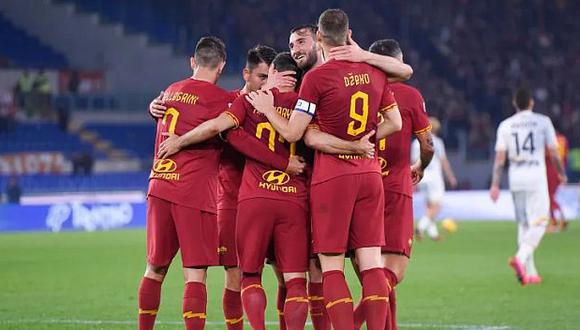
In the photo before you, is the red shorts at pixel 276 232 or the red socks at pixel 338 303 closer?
the red socks at pixel 338 303

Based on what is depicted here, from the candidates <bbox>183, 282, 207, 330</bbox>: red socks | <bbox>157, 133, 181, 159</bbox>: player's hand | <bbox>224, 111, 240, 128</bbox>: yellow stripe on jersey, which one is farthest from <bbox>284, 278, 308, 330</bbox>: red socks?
<bbox>157, 133, 181, 159</bbox>: player's hand

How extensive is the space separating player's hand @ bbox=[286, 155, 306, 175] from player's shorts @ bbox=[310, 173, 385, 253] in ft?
0.73

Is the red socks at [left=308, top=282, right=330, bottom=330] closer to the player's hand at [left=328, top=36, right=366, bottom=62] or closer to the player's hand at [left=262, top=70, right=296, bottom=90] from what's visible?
the player's hand at [left=262, top=70, right=296, bottom=90]

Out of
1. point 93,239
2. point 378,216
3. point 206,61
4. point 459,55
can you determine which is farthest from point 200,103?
point 459,55

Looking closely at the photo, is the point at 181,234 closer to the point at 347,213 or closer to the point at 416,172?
the point at 347,213

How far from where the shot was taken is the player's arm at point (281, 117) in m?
8.05

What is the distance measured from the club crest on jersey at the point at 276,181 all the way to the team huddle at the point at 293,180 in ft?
0.03

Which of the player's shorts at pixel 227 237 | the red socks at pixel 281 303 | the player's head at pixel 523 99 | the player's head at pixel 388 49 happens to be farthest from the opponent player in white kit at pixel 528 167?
the player's shorts at pixel 227 237

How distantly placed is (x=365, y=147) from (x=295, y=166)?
54cm

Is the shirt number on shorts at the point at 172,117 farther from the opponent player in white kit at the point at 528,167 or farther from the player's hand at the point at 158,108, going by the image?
the opponent player in white kit at the point at 528,167

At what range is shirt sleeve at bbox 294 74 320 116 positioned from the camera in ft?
26.3

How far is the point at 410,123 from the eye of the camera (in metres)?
9.26

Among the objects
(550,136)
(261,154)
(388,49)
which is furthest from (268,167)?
(550,136)

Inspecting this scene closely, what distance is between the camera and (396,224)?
9.07 metres
